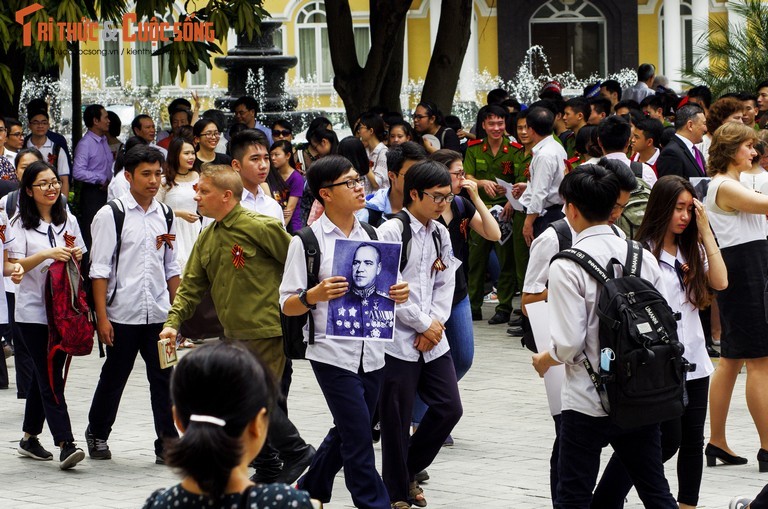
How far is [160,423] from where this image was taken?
8031 mm

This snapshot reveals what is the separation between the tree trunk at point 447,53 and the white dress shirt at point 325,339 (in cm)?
1124

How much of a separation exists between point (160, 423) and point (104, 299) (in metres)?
0.78

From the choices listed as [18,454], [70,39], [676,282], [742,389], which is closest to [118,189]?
[70,39]

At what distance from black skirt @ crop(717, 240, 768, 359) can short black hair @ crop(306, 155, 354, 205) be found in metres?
2.58

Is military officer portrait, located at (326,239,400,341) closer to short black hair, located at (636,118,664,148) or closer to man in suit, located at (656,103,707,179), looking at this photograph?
man in suit, located at (656,103,707,179)

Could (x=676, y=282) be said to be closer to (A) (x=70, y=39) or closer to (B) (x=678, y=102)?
(A) (x=70, y=39)

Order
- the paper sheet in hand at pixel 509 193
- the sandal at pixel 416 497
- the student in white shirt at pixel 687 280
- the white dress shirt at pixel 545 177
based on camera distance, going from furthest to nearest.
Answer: the paper sheet in hand at pixel 509 193 < the white dress shirt at pixel 545 177 < the sandal at pixel 416 497 < the student in white shirt at pixel 687 280

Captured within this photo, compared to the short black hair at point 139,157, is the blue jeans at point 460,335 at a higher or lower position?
lower

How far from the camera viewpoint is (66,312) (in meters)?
8.05

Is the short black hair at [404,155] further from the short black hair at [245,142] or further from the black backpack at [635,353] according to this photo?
the black backpack at [635,353]

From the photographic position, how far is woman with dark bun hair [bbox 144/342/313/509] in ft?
10.5

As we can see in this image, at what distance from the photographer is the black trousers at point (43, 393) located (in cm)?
805

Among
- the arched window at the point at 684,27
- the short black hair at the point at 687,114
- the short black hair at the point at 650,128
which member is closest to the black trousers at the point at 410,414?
the short black hair at the point at 687,114

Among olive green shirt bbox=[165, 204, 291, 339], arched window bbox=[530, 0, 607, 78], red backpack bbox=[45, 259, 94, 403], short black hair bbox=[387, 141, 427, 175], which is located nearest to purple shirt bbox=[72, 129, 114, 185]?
red backpack bbox=[45, 259, 94, 403]
